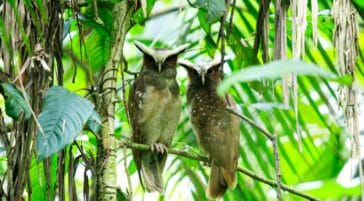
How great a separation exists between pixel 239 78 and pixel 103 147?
1.14 metres

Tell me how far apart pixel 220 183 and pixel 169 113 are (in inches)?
17.2

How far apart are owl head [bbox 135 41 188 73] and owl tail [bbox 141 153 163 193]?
1.21 feet

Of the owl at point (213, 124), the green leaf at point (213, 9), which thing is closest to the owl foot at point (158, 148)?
the owl at point (213, 124)

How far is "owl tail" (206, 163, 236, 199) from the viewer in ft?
8.14

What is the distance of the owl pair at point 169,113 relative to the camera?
2721 mm

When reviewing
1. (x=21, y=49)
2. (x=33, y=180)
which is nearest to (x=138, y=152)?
(x=33, y=180)

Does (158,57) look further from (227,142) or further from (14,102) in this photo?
(14,102)

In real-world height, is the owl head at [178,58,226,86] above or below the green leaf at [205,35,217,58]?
above

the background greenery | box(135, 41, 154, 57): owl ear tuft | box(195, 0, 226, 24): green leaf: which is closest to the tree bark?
the background greenery

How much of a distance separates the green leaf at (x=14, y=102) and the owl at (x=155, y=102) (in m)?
1.39

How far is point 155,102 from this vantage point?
116 inches

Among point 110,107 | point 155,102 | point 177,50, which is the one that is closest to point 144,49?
point 177,50

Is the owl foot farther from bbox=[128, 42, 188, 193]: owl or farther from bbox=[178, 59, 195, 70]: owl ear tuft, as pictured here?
bbox=[178, 59, 195, 70]: owl ear tuft

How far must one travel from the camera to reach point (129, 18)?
191 centimetres
